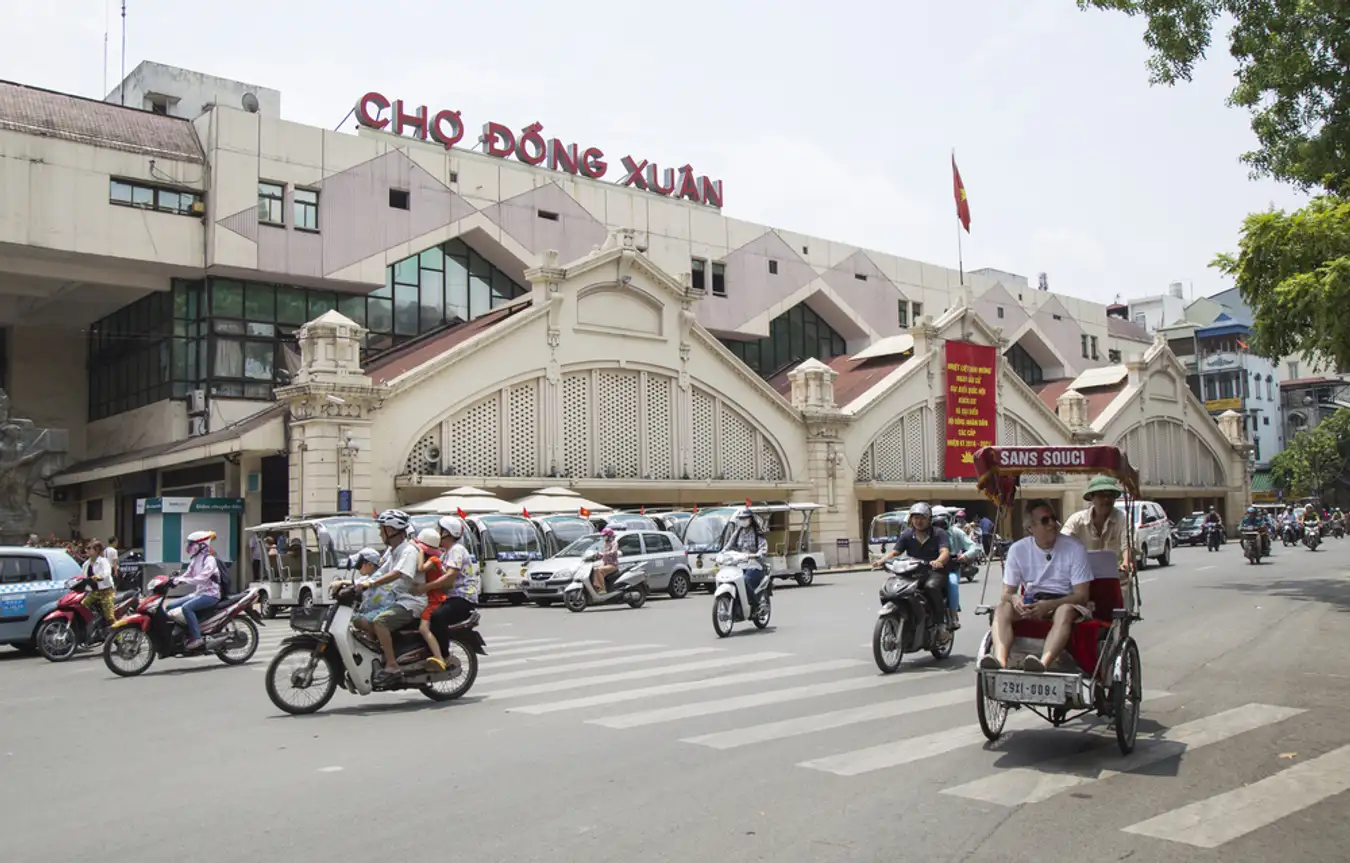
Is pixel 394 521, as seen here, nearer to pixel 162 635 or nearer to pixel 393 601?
pixel 393 601

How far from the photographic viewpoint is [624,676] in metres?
12.5

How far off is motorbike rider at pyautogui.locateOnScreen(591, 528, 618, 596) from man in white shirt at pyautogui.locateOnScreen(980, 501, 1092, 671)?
52.1 ft

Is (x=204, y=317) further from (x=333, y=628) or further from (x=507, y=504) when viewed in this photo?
(x=333, y=628)

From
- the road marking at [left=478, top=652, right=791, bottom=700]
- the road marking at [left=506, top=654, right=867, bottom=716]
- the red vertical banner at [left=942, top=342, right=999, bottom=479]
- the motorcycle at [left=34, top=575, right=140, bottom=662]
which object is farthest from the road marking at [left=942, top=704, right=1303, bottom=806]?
the red vertical banner at [left=942, top=342, right=999, bottom=479]

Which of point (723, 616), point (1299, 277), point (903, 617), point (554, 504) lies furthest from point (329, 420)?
point (1299, 277)

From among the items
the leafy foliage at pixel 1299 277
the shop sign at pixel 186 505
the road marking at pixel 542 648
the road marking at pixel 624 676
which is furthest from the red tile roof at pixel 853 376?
the road marking at pixel 624 676

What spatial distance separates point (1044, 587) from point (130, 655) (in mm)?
11257

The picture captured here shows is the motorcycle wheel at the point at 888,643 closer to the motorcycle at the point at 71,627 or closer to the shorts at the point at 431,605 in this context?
the shorts at the point at 431,605

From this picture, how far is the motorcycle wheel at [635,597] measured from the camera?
2380 cm

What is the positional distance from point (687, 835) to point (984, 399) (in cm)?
4560

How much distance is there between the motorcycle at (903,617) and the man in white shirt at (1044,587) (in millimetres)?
3586

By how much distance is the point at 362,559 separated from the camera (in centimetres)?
1138

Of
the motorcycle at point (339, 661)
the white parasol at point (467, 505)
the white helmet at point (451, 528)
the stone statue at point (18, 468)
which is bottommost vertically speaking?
the motorcycle at point (339, 661)

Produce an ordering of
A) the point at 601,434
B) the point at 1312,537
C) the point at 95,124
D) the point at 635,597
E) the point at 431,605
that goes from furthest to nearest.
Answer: the point at 1312,537
the point at 601,434
the point at 95,124
the point at 635,597
the point at 431,605
